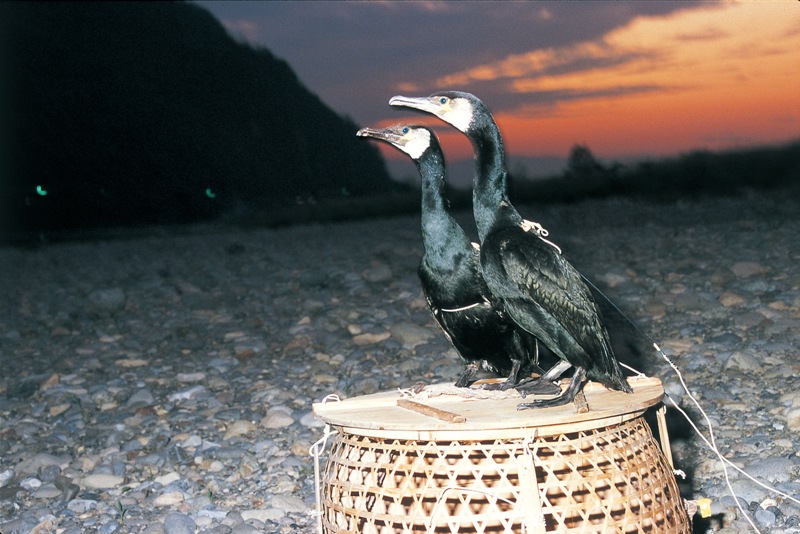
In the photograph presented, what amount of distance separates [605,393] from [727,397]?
2533 millimetres

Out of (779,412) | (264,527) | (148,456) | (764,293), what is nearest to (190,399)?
(148,456)

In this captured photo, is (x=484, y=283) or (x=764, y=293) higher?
(x=484, y=283)

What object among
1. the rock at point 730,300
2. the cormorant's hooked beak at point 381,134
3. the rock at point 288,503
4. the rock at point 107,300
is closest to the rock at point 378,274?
the rock at point 107,300

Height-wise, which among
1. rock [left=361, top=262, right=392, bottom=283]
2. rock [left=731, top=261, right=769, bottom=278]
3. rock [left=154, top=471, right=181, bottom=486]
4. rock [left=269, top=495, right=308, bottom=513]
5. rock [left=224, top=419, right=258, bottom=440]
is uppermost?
rock [left=731, top=261, right=769, bottom=278]

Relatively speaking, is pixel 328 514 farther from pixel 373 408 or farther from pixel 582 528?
pixel 582 528

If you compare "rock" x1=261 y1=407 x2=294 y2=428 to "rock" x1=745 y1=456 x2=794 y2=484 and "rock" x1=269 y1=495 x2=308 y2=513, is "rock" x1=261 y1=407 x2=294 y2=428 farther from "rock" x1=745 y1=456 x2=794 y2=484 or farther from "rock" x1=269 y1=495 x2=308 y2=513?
"rock" x1=745 y1=456 x2=794 y2=484

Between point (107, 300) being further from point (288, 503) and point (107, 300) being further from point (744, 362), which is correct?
point (744, 362)

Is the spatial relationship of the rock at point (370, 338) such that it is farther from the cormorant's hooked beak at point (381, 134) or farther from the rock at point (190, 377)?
the cormorant's hooked beak at point (381, 134)

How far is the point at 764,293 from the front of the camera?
756 cm

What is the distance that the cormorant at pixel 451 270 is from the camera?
378 cm

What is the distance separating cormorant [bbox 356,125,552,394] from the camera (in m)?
3.78

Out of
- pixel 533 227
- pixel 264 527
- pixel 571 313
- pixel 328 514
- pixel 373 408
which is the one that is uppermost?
pixel 533 227

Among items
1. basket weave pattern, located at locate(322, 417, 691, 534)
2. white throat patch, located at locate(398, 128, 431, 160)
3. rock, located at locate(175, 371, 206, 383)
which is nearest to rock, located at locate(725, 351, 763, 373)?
basket weave pattern, located at locate(322, 417, 691, 534)

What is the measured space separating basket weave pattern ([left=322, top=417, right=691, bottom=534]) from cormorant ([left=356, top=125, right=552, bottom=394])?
0.72 meters
